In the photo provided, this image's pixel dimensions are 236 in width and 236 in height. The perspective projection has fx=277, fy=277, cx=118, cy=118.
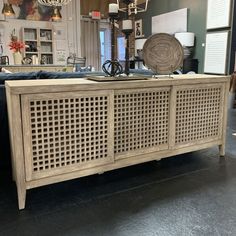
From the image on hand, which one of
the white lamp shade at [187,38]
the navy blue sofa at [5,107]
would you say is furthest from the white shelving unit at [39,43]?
the navy blue sofa at [5,107]

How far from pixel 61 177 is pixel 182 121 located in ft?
3.79

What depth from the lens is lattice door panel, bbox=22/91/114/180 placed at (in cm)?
178

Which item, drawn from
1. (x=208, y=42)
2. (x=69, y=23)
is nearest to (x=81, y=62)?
(x=69, y=23)

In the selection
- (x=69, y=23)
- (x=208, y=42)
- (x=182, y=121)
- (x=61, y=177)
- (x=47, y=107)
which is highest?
(x=69, y=23)

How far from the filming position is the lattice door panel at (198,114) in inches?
94.7

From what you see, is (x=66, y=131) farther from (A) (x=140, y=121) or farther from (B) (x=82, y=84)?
(A) (x=140, y=121)

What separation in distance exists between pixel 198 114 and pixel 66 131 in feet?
4.12

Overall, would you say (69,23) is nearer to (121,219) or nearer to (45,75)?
(45,75)

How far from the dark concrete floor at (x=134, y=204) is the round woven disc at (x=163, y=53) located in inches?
35.9

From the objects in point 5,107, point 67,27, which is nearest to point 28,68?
point 67,27

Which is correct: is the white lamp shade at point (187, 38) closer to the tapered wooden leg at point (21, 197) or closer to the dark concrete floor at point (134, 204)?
the dark concrete floor at point (134, 204)

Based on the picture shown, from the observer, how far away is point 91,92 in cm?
194

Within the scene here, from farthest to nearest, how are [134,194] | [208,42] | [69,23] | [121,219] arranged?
[69,23] → [208,42] → [134,194] → [121,219]

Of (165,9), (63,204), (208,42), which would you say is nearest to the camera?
(63,204)
